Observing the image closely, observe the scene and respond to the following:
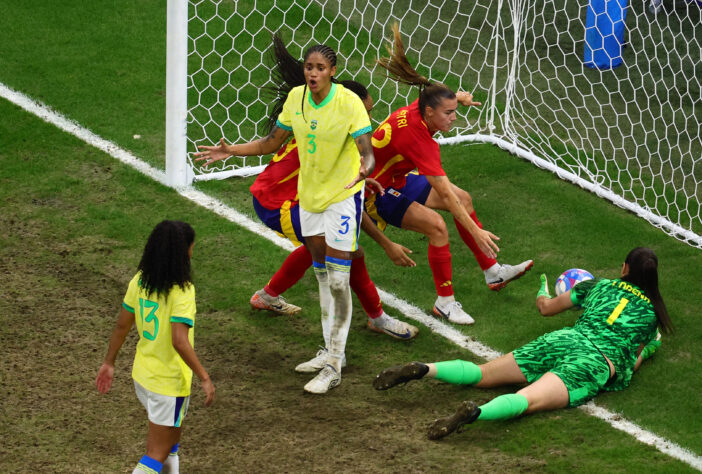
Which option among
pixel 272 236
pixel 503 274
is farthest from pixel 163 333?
pixel 272 236

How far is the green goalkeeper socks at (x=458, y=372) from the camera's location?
608 cm

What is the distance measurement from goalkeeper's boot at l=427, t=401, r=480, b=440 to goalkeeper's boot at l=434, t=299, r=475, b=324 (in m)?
1.45

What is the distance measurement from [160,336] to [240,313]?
2.29 metres

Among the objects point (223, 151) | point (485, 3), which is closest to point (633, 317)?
point (223, 151)

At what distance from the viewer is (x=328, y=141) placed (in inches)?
238

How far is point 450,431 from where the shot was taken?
5688mm

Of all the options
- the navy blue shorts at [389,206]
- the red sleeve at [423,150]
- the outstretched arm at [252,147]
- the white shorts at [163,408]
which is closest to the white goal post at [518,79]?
the navy blue shorts at [389,206]

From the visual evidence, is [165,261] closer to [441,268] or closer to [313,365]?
[313,365]

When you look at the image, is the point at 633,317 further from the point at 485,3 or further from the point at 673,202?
the point at 485,3

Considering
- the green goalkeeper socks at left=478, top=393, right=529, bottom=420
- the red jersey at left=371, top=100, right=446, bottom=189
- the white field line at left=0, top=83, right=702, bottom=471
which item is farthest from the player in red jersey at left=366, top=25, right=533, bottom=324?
the green goalkeeper socks at left=478, top=393, right=529, bottom=420

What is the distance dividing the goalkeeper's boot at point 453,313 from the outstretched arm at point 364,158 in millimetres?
1517

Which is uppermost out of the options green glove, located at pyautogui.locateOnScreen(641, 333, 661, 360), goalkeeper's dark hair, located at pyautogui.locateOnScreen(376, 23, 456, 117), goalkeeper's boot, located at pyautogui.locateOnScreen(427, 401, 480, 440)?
goalkeeper's dark hair, located at pyautogui.locateOnScreen(376, 23, 456, 117)

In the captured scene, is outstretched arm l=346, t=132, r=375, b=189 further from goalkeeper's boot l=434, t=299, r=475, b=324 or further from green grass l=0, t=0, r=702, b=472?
goalkeeper's boot l=434, t=299, r=475, b=324

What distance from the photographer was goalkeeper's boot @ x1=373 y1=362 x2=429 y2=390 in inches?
233
